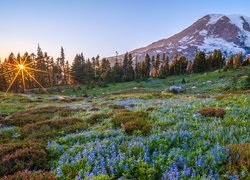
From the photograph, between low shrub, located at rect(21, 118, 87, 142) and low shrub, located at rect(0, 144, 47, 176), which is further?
low shrub, located at rect(21, 118, 87, 142)

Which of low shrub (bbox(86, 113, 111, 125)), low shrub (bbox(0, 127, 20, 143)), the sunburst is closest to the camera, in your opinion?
low shrub (bbox(0, 127, 20, 143))

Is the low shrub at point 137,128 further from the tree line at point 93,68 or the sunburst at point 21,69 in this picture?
the sunburst at point 21,69

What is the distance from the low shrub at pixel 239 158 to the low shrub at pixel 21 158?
4786mm

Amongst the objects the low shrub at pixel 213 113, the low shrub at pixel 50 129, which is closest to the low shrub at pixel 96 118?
the low shrub at pixel 50 129

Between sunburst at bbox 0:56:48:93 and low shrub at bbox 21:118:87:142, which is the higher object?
sunburst at bbox 0:56:48:93

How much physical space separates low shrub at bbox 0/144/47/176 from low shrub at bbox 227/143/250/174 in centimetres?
479

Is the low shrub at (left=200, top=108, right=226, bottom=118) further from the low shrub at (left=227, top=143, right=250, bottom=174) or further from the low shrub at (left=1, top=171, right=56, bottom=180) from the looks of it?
the low shrub at (left=1, top=171, right=56, bottom=180)

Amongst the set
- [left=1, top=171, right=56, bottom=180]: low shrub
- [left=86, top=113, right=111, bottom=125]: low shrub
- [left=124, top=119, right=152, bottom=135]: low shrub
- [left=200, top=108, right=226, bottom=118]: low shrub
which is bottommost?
[left=86, top=113, right=111, bottom=125]: low shrub

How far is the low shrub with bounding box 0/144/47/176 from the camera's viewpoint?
18.2 feet

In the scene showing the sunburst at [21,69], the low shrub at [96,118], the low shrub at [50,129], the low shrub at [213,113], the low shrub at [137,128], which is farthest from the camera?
the sunburst at [21,69]

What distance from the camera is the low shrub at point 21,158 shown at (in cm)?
554

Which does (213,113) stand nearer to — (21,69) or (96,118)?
(96,118)

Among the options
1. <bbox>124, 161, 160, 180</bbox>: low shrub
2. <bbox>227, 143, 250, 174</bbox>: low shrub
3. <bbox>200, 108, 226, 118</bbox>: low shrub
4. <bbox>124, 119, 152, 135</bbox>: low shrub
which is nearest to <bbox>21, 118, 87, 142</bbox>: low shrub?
<bbox>124, 119, 152, 135</bbox>: low shrub

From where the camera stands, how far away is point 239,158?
16.1 feet
